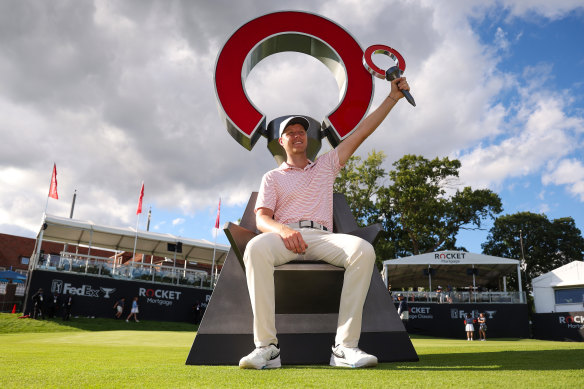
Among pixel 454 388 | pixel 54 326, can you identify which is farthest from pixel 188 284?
pixel 454 388

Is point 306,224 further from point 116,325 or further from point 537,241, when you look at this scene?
point 537,241

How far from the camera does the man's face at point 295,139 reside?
3.17m

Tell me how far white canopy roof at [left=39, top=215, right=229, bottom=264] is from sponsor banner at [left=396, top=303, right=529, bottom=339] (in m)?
11.5

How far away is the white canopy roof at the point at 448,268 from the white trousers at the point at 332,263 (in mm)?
19439

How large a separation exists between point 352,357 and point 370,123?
188 cm

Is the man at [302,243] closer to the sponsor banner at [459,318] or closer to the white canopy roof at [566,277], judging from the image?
the sponsor banner at [459,318]

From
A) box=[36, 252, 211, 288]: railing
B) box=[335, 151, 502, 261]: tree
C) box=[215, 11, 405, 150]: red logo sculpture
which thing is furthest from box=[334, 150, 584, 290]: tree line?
box=[215, 11, 405, 150]: red logo sculpture

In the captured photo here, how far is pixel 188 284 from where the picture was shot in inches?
798

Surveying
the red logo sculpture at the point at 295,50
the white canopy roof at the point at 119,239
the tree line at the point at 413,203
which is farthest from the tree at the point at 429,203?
the red logo sculpture at the point at 295,50

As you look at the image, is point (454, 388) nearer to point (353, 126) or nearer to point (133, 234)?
point (353, 126)

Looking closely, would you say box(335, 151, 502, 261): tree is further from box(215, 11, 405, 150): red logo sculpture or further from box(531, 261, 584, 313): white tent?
box(215, 11, 405, 150): red logo sculpture

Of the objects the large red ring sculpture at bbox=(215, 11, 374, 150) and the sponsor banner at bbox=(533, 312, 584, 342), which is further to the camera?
the sponsor banner at bbox=(533, 312, 584, 342)

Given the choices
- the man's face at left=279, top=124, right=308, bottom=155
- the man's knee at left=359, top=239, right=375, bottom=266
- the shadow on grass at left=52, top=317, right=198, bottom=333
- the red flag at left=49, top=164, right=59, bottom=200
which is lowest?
the shadow on grass at left=52, top=317, right=198, bottom=333

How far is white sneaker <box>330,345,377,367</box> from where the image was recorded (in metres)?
2.15
